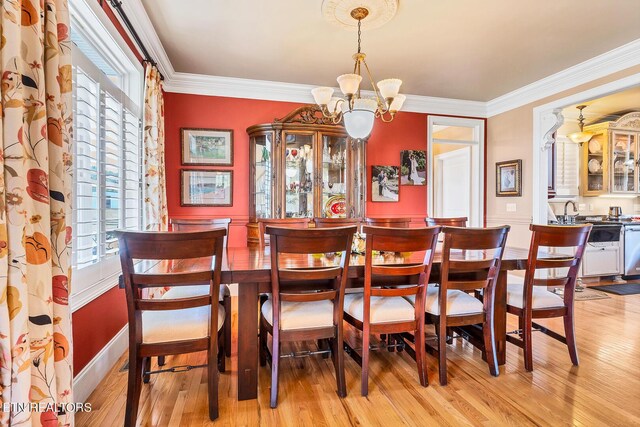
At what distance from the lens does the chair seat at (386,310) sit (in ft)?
6.27

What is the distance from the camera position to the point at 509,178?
4.57 meters

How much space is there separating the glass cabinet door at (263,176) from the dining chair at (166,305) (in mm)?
2196

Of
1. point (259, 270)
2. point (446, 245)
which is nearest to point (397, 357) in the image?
point (446, 245)

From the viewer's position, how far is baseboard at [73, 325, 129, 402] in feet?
6.00

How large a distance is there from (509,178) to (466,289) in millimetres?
3224

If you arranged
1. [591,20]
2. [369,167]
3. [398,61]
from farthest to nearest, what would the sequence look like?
1. [369,167]
2. [398,61]
3. [591,20]

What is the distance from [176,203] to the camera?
3.95 m

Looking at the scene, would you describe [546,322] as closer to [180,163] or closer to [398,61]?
[398,61]

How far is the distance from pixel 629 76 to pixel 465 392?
3.42 m

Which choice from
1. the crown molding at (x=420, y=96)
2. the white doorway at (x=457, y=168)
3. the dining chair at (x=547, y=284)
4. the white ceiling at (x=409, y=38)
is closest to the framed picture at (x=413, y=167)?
the white doorway at (x=457, y=168)

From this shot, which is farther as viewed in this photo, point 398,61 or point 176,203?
point 176,203

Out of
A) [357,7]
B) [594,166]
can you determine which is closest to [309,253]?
[357,7]

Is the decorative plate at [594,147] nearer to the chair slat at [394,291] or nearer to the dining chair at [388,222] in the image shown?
the dining chair at [388,222]

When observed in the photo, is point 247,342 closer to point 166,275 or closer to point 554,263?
point 166,275
